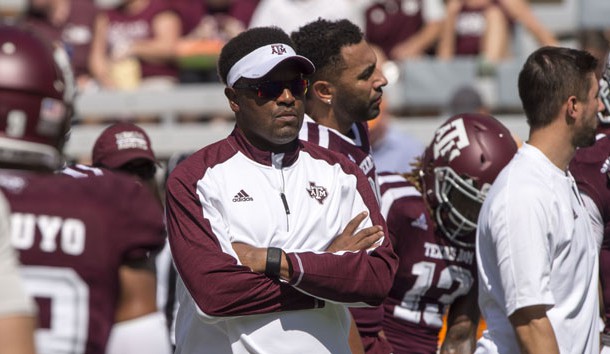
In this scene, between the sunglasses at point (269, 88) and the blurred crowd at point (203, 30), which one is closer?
the sunglasses at point (269, 88)

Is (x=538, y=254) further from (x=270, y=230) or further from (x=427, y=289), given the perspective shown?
(x=427, y=289)

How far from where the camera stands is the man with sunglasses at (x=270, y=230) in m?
4.16

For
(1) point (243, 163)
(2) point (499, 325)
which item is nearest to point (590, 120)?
(2) point (499, 325)

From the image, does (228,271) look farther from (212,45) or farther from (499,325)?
(212,45)

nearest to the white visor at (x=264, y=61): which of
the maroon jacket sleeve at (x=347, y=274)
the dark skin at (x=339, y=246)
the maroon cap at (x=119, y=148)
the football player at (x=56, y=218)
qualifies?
the dark skin at (x=339, y=246)

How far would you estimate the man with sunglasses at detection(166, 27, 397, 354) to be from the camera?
4.16 m

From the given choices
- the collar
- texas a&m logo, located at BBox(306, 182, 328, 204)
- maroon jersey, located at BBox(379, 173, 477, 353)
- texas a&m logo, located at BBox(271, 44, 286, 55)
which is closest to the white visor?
texas a&m logo, located at BBox(271, 44, 286, 55)

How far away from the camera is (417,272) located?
5.34 metres

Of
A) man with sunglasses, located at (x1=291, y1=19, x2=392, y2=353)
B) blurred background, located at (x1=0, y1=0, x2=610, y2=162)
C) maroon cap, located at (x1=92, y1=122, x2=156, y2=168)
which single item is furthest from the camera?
blurred background, located at (x1=0, y1=0, x2=610, y2=162)

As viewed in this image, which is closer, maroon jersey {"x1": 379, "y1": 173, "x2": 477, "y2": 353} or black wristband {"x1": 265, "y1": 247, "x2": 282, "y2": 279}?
black wristband {"x1": 265, "y1": 247, "x2": 282, "y2": 279}

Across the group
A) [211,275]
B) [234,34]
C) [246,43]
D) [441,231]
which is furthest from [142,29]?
[211,275]

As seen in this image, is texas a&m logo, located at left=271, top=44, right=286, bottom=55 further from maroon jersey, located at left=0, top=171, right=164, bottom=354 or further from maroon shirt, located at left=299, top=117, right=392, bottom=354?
maroon jersey, located at left=0, top=171, right=164, bottom=354

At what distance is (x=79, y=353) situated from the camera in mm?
2930

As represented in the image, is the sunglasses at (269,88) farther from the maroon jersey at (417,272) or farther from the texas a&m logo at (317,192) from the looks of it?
the maroon jersey at (417,272)
